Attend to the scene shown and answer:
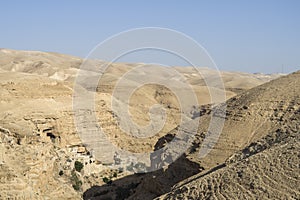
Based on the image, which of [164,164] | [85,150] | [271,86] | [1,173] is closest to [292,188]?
[1,173]

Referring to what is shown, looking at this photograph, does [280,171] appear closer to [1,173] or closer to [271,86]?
[1,173]

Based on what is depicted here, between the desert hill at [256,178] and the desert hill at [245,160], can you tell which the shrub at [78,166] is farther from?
the desert hill at [256,178]

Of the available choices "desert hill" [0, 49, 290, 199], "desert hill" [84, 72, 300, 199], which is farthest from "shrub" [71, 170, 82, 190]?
"desert hill" [84, 72, 300, 199]

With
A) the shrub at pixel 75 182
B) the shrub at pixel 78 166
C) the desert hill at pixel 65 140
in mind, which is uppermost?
the desert hill at pixel 65 140

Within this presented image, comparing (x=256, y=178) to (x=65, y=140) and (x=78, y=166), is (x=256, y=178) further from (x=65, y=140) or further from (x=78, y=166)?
(x=65, y=140)

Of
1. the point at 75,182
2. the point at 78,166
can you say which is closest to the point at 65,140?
the point at 78,166

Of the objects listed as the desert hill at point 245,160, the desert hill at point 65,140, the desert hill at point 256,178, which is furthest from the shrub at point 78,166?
the desert hill at point 256,178

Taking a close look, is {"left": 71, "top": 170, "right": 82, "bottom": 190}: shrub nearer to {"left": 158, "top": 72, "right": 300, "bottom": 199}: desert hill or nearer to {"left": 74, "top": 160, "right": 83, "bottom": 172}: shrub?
{"left": 74, "top": 160, "right": 83, "bottom": 172}: shrub

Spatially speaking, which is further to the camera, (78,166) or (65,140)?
(65,140)

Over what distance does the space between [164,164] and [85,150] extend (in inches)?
245

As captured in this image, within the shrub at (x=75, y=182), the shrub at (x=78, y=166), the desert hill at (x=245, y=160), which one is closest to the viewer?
the desert hill at (x=245, y=160)

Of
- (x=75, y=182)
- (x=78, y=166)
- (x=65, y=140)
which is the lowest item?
(x=78, y=166)

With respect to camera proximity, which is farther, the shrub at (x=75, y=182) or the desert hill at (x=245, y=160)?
the shrub at (x=75, y=182)

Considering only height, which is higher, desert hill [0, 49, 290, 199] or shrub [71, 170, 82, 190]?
desert hill [0, 49, 290, 199]
